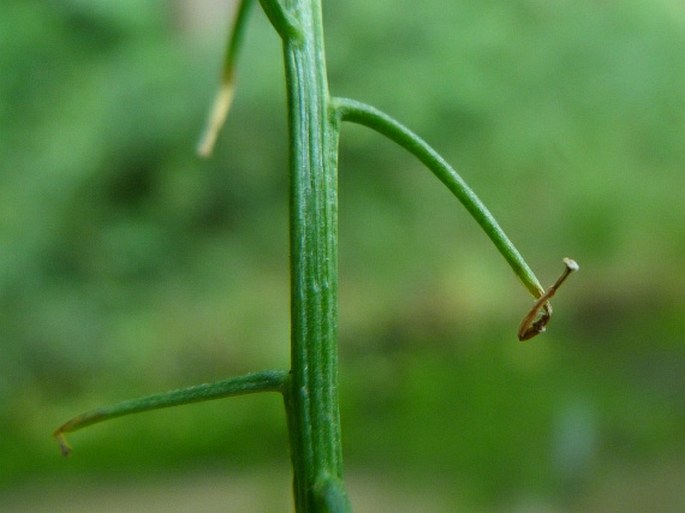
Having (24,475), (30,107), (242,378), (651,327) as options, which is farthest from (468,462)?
(242,378)

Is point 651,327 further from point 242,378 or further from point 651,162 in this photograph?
point 242,378

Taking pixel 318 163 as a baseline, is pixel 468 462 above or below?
above

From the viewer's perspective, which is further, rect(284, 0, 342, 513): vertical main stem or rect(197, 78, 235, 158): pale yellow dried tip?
rect(197, 78, 235, 158): pale yellow dried tip

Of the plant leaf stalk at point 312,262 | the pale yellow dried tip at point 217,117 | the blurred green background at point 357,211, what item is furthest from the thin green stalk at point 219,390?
the blurred green background at point 357,211

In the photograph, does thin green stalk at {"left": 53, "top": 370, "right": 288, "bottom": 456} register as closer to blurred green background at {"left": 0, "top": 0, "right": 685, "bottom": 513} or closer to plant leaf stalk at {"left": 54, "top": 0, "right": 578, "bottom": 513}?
plant leaf stalk at {"left": 54, "top": 0, "right": 578, "bottom": 513}

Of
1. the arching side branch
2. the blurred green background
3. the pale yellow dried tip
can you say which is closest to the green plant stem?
the arching side branch
